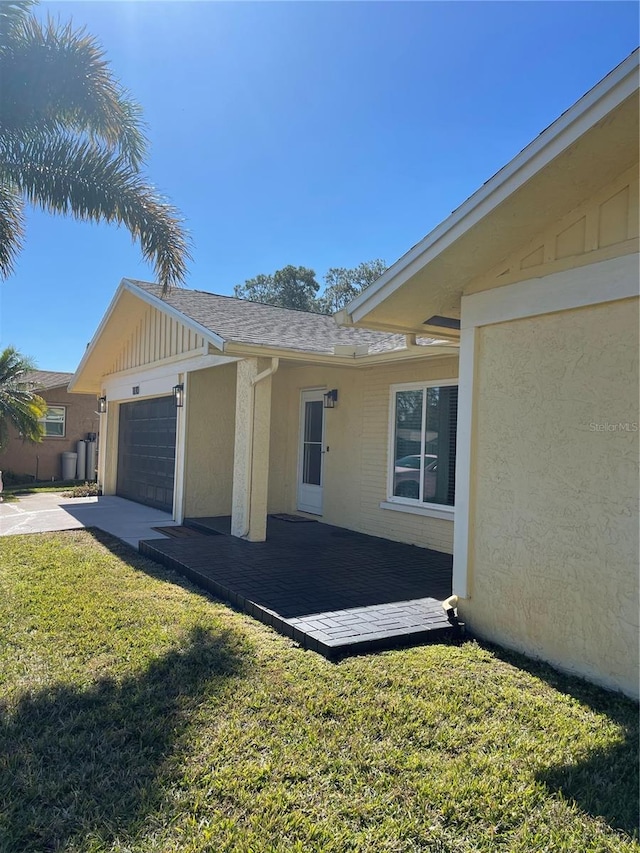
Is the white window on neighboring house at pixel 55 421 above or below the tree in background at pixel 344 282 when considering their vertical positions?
below

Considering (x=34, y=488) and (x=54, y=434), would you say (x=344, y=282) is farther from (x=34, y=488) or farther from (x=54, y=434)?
(x=34, y=488)

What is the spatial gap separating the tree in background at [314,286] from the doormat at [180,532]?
104 ft

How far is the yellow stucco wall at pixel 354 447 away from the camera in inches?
358

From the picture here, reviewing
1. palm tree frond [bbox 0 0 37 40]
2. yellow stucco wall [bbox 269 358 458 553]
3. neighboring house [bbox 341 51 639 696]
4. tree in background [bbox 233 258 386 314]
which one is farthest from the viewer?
tree in background [bbox 233 258 386 314]

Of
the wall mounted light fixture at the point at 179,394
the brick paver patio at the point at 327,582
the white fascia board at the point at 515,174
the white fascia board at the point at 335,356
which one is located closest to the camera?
the white fascia board at the point at 515,174

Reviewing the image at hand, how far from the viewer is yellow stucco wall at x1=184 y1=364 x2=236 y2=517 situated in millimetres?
11398

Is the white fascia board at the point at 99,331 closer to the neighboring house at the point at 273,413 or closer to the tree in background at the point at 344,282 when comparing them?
the neighboring house at the point at 273,413

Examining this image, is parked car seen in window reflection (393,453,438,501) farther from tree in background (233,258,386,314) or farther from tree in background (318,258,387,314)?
tree in background (233,258,386,314)

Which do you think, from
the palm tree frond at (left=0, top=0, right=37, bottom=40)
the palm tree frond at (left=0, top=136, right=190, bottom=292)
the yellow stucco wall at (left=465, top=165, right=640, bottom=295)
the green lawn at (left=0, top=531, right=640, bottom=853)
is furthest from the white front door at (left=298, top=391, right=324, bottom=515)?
the palm tree frond at (left=0, top=0, right=37, bottom=40)

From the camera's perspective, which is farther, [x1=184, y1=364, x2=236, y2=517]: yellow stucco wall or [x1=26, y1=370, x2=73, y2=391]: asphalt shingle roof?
[x1=26, y1=370, x2=73, y2=391]: asphalt shingle roof

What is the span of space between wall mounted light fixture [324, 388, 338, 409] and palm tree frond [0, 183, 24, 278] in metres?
5.54

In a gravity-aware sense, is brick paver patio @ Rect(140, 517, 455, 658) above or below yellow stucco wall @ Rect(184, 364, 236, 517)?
below

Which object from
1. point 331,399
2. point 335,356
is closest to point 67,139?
point 335,356

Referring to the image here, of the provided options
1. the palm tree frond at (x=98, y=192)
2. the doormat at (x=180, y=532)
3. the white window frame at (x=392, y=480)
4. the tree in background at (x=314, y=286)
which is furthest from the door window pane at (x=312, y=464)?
the tree in background at (x=314, y=286)
